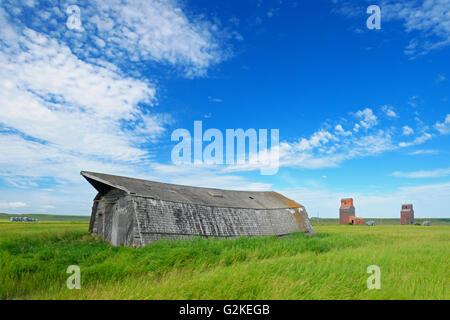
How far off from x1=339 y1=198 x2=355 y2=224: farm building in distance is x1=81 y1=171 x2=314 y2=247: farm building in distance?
65.2 metres

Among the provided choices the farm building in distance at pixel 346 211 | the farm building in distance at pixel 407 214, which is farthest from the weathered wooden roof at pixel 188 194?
the farm building in distance at pixel 407 214

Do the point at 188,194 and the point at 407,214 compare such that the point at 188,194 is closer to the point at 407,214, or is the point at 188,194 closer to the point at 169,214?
the point at 169,214

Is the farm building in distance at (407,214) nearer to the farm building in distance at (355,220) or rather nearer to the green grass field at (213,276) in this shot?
the farm building in distance at (355,220)

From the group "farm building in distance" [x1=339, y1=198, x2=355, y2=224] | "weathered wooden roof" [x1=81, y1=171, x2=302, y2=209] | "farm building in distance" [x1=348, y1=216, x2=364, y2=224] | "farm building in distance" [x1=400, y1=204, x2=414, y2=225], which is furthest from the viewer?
"farm building in distance" [x1=400, y1=204, x2=414, y2=225]

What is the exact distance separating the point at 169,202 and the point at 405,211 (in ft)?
303

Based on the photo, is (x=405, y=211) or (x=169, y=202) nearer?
(x=169, y=202)

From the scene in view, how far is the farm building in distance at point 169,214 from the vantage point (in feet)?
57.5

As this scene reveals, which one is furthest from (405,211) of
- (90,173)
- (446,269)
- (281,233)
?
(90,173)

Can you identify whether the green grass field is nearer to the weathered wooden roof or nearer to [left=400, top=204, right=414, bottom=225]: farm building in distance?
the weathered wooden roof

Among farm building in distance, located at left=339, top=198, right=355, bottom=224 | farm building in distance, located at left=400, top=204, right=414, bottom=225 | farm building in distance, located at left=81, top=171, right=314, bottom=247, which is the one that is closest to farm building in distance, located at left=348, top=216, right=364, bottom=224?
farm building in distance, located at left=339, top=198, right=355, bottom=224

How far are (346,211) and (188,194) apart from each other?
7594 centimetres

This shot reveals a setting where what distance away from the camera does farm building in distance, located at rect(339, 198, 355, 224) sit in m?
85.4
